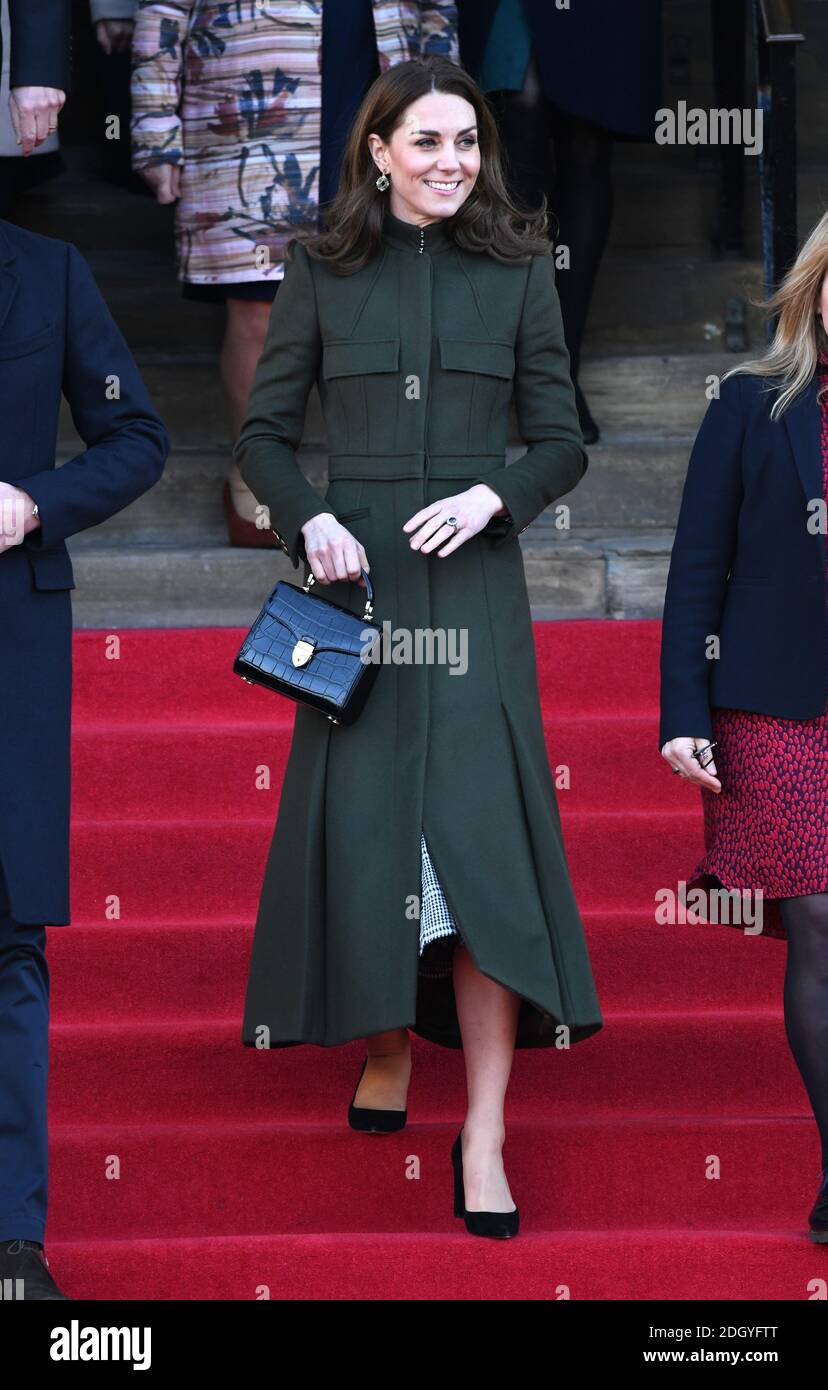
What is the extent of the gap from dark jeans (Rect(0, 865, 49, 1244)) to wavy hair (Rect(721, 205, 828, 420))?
1.40m

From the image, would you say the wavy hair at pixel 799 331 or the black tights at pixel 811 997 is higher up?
the wavy hair at pixel 799 331

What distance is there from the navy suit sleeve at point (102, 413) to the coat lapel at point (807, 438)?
3.15 ft

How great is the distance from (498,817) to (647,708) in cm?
156

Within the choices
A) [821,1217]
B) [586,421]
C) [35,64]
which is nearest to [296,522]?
Answer: [821,1217]

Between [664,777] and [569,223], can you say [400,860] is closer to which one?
[664,777]

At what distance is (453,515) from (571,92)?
2.61m

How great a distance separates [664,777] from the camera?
4.61 m

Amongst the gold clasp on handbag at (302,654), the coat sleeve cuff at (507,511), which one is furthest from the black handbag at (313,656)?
the coat sleeve cuff at (507,511)

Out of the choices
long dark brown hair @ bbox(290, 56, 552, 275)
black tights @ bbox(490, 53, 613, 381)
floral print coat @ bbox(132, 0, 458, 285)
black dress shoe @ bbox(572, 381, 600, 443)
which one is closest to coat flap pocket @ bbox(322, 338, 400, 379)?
long dark brown hair @ bbox(290, 56, 552, 275)

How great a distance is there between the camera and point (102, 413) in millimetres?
3270

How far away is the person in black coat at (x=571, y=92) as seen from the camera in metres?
5.55

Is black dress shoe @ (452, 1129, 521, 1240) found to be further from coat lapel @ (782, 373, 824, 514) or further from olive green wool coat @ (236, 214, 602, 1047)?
coat lapel @ (782, 373, 824, 514)

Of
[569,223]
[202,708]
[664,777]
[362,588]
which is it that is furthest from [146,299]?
[362,588]

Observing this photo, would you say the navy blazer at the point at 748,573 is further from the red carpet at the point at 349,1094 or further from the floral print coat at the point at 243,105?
the floral print coat at the point at 243,105
